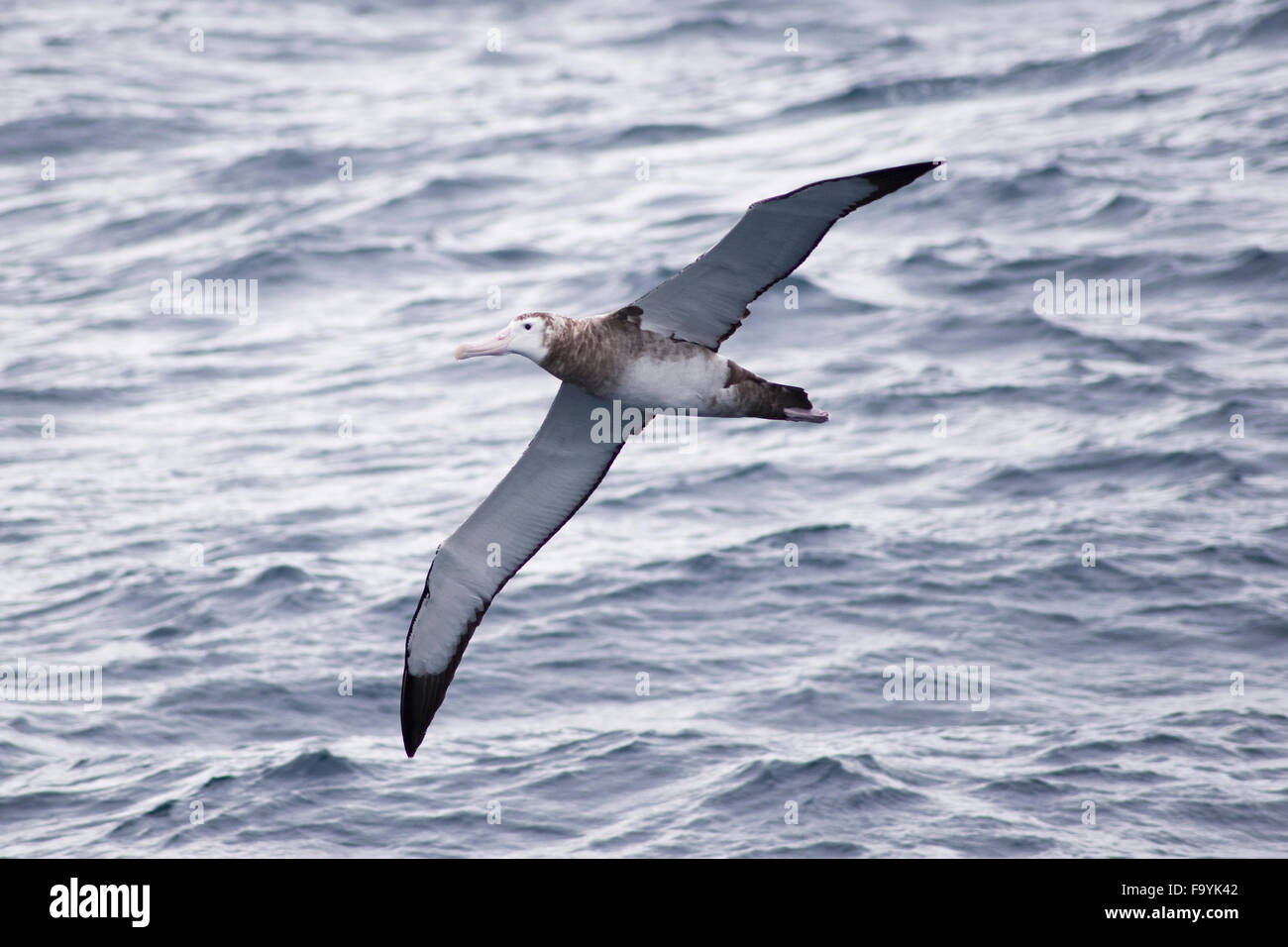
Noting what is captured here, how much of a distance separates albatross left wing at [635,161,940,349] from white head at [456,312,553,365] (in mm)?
729

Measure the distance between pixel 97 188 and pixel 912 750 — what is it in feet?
75.7

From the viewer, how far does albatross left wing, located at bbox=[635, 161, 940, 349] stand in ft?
31.7

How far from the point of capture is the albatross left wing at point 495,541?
11.9m

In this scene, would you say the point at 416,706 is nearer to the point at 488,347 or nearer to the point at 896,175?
the point at 488,347

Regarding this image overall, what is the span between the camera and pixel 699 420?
65.4 ft

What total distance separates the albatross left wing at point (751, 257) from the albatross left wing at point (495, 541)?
103cm

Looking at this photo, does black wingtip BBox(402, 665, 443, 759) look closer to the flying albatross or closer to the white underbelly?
the flying albatross

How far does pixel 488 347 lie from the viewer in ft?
33.7

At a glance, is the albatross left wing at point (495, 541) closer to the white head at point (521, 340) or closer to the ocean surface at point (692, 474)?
the white head at point (521, 340)

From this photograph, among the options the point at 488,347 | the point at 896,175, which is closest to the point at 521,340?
the point at 488,347

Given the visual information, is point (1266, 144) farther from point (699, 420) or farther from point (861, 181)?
point (861, 181)

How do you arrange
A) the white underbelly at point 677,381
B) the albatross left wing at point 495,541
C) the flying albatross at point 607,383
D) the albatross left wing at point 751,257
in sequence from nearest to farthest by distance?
the albatross left wing at point 751,257 → the flying albatross at point 607,383 → the white underbelly at point 677,381 → the albatross left wing at point 495,541

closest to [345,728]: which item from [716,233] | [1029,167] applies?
[716,233]

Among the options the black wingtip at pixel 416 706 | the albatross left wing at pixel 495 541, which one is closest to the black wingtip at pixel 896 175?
the albatross left wing at pixel 495 541
